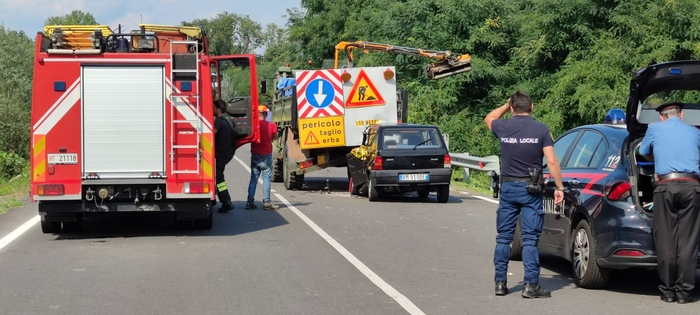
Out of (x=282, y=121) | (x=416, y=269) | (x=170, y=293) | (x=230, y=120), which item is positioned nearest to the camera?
(x=170, y=293)

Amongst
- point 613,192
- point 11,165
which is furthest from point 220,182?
point 11,165

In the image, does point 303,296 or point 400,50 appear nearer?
point 303,296

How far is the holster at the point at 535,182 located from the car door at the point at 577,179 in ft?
2.45

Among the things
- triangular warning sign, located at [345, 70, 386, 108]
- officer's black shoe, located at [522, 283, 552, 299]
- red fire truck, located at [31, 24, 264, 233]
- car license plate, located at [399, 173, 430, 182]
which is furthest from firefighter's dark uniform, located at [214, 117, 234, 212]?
officer's black shoe, located at [522, 283, 552, 299]

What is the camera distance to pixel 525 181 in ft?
26.8

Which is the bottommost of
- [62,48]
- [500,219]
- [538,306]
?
[538,306]

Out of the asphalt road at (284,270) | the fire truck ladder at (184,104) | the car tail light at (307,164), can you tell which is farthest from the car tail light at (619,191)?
the car tail light at (307,164)

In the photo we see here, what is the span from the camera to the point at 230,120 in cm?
1590

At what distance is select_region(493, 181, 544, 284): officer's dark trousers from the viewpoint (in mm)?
8180

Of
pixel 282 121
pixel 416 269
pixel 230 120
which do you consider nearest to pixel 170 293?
pixel 416 269

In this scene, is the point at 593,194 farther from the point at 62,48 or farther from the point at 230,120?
the point at 230,120

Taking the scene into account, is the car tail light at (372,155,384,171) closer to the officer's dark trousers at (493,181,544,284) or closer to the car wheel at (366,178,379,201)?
the car wheel at (366,178,379,201)

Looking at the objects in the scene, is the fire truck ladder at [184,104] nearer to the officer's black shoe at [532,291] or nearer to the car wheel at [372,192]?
the officer's black shoe at [532,291]

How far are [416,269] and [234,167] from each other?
69.4 ft
